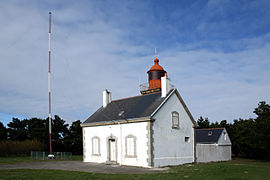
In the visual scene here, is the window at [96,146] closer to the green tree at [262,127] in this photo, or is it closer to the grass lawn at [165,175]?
the grass lawn at [165,175]

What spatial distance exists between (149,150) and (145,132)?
1.32m

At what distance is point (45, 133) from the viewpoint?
130ft

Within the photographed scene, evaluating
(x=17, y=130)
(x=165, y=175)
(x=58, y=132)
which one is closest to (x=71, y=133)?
(x=58, y=132)

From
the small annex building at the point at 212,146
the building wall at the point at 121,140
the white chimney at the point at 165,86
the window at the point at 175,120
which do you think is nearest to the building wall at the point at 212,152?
the small annex building at the point at 212,146

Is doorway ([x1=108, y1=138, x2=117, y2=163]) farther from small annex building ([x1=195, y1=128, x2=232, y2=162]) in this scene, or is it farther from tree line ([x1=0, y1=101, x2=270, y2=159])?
tree line ([x1=0, y1=101, x2=270, y2=159])

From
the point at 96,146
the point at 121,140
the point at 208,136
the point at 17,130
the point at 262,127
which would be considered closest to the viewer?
the point at 121,140

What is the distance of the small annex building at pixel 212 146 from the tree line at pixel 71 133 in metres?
3.43

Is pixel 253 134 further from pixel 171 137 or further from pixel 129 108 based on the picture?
pixel 129 108

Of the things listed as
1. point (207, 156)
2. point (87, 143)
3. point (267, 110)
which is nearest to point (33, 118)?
point (87, 143)

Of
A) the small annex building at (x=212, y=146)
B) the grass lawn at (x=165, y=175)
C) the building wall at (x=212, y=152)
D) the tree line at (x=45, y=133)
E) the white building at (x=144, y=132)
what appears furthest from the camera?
the tree line at (x=45, y=133)

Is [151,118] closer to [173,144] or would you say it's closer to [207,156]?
[173,144]

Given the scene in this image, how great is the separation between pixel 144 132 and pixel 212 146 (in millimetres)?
12595

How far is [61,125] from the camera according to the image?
43.2 meters

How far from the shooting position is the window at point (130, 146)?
1922 cm
